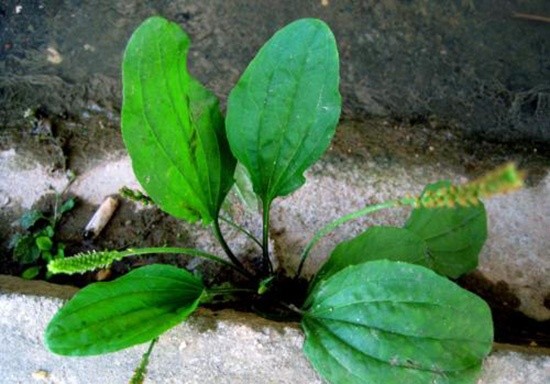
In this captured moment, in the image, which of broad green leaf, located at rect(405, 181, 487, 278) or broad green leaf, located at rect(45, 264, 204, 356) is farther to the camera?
broad green leaf, located at rect(405, 181, 487, 278)

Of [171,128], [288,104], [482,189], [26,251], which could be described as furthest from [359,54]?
[482,189]

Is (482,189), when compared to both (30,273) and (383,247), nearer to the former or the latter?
(383,247)

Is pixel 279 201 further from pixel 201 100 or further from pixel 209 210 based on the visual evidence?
pixel 201 100

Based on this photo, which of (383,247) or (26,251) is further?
(26,251)

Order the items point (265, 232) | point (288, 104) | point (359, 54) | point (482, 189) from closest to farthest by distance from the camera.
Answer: point (482, 189) < point (288, 104) < point (265, 232) < point (359, 54)

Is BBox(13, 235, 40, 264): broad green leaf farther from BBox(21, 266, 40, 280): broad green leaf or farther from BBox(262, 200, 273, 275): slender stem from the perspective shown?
BBox(262, 200, 273, 275): slender stem

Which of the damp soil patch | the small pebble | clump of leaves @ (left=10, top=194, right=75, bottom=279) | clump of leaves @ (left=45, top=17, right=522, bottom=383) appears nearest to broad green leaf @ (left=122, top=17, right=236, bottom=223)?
clump of leaves @ (left=45, top=17, right=522, bottom=383)

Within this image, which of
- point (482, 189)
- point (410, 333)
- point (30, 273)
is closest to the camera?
point (482, 189)
